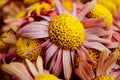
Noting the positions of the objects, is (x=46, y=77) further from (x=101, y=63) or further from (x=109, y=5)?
(x=109, y=5)

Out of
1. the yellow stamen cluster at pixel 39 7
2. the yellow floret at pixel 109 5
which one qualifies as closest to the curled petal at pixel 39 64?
the yellow stamen cluster at pixel 39 7

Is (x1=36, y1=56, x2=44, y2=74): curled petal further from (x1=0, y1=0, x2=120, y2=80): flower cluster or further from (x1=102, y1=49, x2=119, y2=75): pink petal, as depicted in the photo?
(x1=102, y1=49, x2=119, y2=75): pink petal

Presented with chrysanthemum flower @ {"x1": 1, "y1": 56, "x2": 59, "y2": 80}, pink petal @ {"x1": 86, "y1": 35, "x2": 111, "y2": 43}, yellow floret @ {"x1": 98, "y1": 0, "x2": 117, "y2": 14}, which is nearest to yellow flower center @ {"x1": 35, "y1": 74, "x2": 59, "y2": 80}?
chrysanthemum flower @ {"x1": 1, "y1": 56, "x2": 59, "y2": 80}

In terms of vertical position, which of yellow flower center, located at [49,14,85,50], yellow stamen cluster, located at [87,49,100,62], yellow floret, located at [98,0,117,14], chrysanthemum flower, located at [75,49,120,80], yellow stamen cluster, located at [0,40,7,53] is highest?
yellow floret, located at [98,0,117,14]

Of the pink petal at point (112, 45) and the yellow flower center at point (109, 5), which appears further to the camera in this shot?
the yellow flower center at point (109, 5)

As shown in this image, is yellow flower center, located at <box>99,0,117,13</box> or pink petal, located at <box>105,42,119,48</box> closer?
pink petal, located at <box>105,42,119,48</box>

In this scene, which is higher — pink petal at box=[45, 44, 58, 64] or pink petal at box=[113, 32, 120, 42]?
pink petal at box=[113, 32, 120, 42]

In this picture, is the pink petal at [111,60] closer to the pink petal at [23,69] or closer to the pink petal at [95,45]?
the pink petal at [95,45]
